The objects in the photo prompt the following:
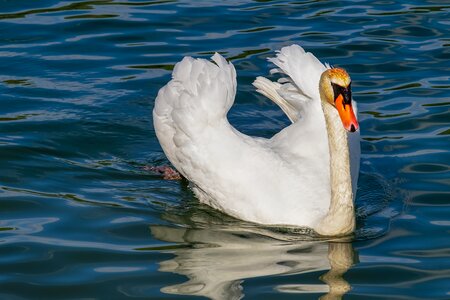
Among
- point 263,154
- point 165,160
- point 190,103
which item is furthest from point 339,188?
point 165,160

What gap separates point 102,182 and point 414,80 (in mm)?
4419

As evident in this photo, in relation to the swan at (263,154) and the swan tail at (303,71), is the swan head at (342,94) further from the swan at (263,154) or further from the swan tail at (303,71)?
the swan tail at (303,71)

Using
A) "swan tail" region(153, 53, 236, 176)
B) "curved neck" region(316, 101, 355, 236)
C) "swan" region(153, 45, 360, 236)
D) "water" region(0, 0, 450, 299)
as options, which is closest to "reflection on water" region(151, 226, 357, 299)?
"water" region(0, 0, 450, 299)

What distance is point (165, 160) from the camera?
38.2 feet

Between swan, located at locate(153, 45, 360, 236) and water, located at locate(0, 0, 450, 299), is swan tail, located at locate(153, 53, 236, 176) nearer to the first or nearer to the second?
swan, located at locate(153, 45, 360, 236)

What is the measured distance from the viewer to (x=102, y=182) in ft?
35.4

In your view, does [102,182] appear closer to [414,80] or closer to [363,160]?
[363,160]

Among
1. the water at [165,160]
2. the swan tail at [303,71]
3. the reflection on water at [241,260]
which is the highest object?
the swan tail at [303,71]

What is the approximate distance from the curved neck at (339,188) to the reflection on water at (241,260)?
152mm

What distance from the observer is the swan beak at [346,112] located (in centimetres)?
912

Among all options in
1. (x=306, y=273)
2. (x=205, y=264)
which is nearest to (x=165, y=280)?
(x=205, y=264)

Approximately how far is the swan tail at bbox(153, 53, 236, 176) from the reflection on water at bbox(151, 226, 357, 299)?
926 mm

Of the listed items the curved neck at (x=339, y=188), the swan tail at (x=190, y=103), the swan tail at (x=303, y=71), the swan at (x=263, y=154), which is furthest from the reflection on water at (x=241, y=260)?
the swan tail at (x=303, y=71)

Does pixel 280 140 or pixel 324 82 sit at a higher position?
pixel 324 82
